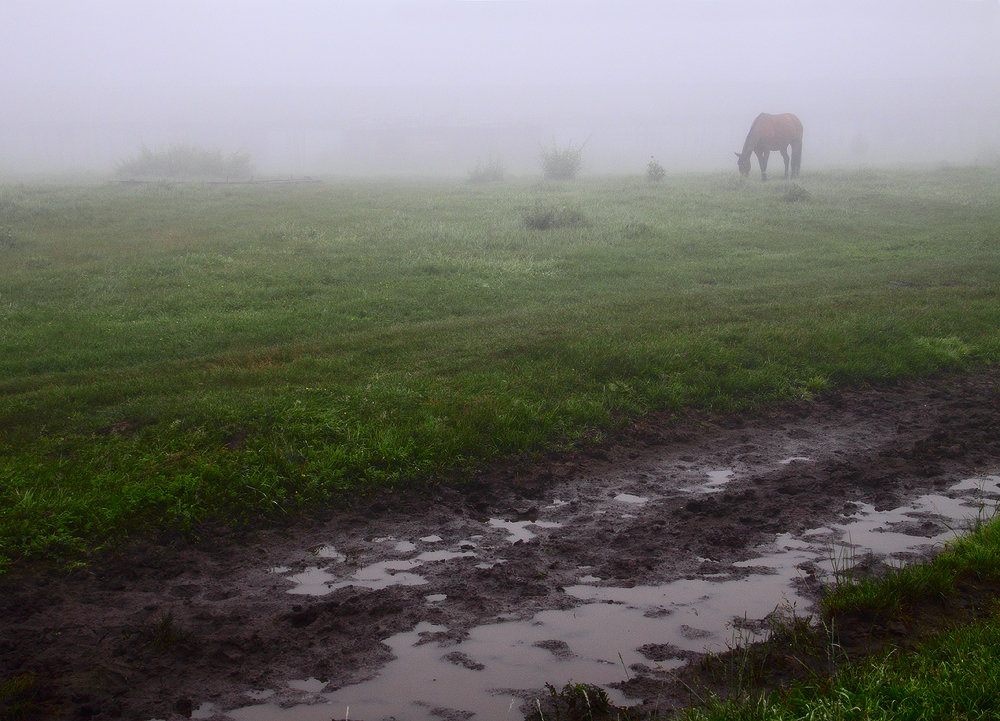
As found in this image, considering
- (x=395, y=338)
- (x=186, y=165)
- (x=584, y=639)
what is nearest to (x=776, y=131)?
(x=395, y=338)

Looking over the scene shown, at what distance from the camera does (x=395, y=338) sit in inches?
457

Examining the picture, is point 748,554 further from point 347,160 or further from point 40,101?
point 40,101

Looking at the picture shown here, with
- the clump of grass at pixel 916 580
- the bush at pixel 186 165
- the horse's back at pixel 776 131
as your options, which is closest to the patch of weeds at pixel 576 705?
the clump of grass at pixel 916 580

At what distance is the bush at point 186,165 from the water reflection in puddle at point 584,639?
174ft

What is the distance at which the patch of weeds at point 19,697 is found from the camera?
4016 millimetres

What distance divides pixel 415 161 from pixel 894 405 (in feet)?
255

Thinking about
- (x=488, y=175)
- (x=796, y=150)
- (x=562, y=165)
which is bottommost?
(x=488, y=175)

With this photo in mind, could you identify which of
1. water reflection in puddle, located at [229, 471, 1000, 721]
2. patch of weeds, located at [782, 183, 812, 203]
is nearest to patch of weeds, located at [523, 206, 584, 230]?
patch of weeds, located at [782, 183, 812, 203]

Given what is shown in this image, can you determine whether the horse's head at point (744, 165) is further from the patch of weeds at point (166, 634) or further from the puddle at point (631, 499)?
the patch of weeds at point (166, 634)

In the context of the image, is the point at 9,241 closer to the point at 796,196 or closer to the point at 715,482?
the point at 715,482

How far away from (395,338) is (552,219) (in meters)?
13.9

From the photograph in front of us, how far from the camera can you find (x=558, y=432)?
8320 mm

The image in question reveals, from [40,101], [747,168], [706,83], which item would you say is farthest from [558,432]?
[706,83]

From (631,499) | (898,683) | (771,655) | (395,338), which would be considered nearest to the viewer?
(898,683)
